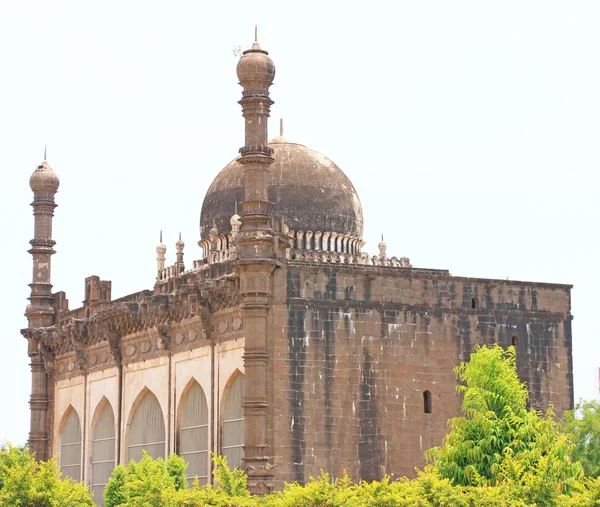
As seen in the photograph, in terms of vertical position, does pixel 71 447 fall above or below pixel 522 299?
below

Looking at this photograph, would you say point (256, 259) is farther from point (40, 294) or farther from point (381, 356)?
point (40, 294)

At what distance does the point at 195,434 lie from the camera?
34.4 m

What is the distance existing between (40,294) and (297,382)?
13.3 m

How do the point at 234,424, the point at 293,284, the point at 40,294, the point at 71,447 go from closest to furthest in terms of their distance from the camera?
the point at 293,284 < the point at 234,424 < the point at 71,447 < the point at 40,294

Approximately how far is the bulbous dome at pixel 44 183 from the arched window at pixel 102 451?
248 inches

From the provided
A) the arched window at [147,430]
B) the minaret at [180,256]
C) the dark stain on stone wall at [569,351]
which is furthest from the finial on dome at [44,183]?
the dark stain on stone wall at [569,351]

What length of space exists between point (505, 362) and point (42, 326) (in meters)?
16.6

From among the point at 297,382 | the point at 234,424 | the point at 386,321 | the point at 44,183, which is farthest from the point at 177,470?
the point at 44,183

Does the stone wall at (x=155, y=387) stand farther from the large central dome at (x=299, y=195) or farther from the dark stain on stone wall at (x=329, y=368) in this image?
the large central dome at (x=299, y=195)

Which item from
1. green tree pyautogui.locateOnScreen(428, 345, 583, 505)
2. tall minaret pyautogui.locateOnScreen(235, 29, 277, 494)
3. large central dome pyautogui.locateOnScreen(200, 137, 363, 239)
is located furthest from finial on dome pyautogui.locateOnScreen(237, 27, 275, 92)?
green tree pyautogui.locateOnScreen(428, 345, 583, 505)

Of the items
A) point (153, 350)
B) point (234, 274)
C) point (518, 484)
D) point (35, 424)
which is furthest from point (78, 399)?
point (518, 484)

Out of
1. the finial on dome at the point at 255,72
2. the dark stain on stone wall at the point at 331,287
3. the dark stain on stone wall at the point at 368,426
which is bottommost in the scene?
the dark stain on stone wall at the point at 368,426

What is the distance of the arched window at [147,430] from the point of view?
118 ft

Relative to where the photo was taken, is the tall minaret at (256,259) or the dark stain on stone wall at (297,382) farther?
Result: the dark stain on stone wall at (297,382)
